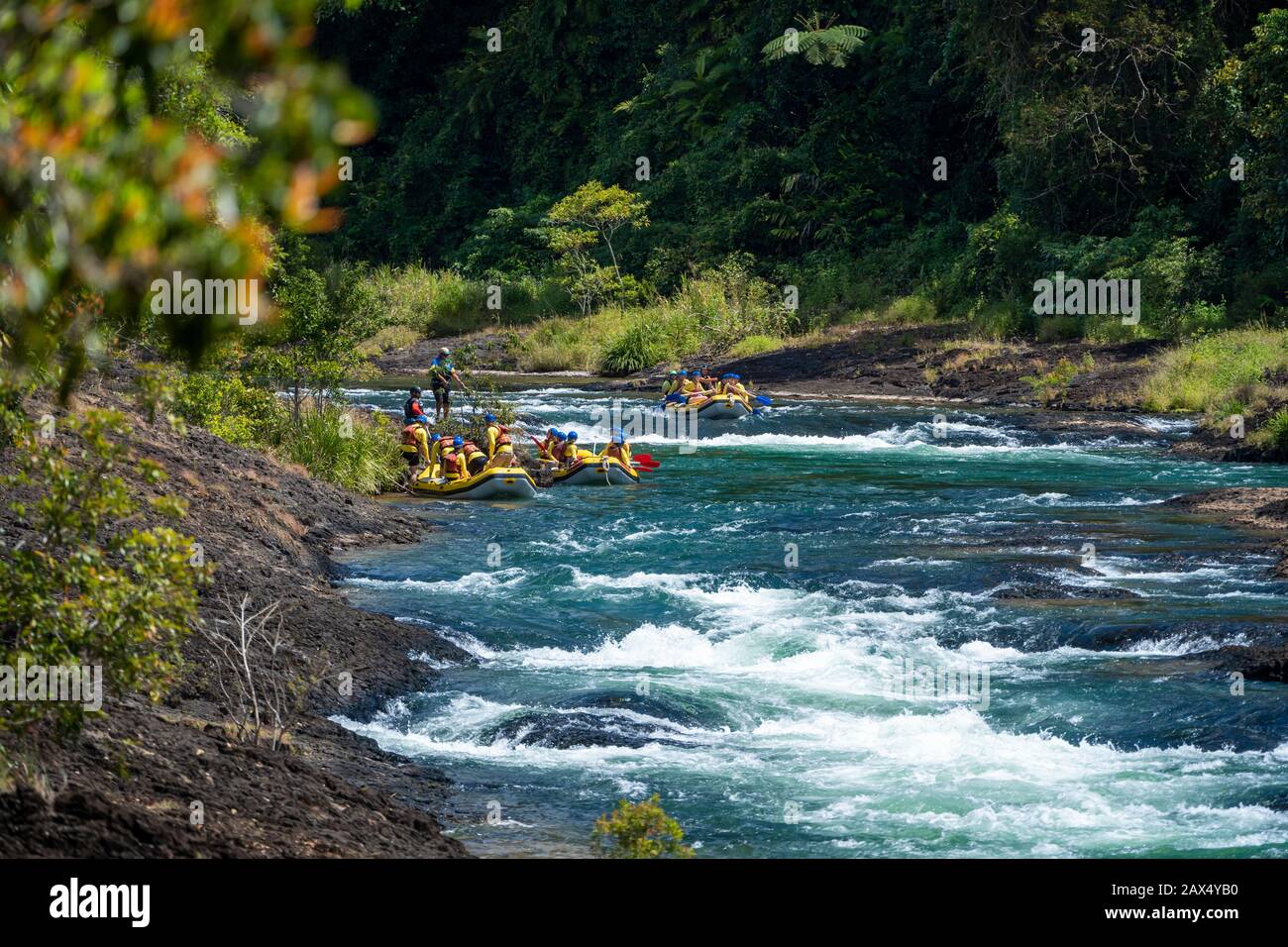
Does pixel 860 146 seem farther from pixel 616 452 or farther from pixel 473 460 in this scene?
pixel 473 460

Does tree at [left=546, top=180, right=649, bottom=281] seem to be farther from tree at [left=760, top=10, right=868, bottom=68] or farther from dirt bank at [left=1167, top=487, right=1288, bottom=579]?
dirt bank at [left=1167, top=487, right=1288, bottom=579]

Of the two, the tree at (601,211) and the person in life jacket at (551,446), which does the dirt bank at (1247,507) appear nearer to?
the person in life jacket at (551,446)

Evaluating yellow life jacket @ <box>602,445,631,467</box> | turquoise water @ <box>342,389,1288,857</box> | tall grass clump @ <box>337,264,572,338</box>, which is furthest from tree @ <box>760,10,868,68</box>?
turquoise water @ <box>342,389,1288,857</box>

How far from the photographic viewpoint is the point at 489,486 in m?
20.9

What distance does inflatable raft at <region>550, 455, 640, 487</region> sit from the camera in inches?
878

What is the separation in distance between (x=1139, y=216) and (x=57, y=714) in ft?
109

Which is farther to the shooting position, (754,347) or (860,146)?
(860,146)

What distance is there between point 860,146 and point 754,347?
10079mm

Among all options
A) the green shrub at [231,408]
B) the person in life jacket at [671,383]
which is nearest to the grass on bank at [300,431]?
the green shrub at [231,408]

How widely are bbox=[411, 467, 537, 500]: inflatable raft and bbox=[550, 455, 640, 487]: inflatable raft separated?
1.28 metres

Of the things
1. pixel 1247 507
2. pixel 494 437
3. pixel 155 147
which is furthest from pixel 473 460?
pixel 155 147

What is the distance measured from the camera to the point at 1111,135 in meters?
35.7

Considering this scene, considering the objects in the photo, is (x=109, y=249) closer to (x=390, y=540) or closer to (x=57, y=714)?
(x=57, y=714)
